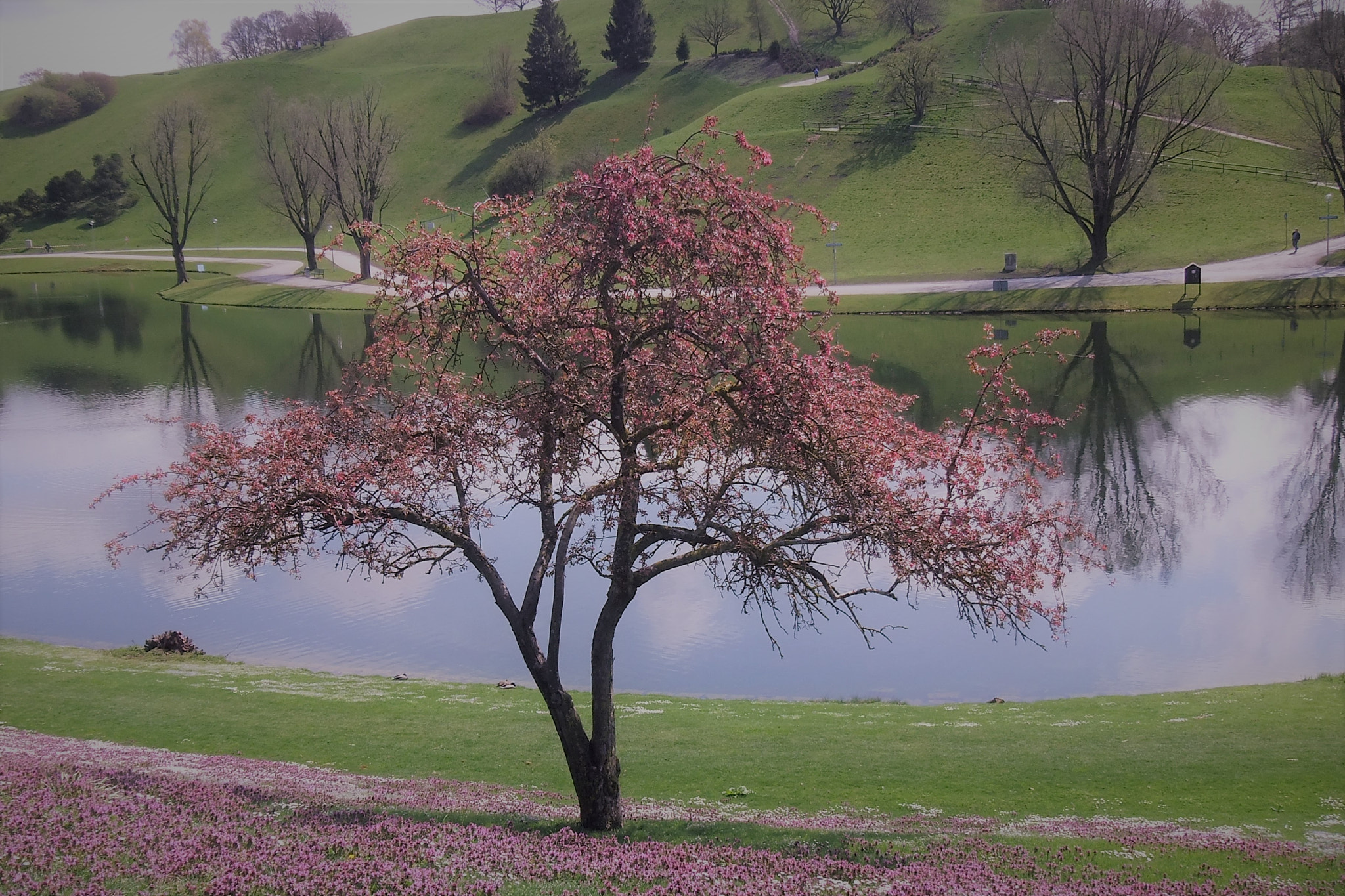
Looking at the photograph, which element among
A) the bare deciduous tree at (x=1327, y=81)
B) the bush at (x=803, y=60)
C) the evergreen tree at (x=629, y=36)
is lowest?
→ the bare deciduous tree at (x=1327, y=81)

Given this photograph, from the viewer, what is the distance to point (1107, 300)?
193 ft

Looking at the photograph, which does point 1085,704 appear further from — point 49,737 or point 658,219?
point 49,737

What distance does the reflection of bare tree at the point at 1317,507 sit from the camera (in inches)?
921

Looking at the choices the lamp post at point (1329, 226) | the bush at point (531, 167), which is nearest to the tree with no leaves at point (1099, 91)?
the lamp post at point (1329, 226)

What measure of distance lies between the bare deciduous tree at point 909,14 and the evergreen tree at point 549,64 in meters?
42.8

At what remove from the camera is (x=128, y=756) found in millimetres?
14008

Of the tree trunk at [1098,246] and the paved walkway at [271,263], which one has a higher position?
the paved walkway at [271,263]

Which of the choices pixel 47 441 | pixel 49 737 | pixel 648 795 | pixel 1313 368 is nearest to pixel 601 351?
pixel 648 795

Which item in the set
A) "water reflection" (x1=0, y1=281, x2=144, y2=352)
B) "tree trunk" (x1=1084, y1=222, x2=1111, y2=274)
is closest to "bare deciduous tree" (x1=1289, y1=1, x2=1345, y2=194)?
"tree trunk" (x1=1084, y1=222, x2=1111, y2=274)

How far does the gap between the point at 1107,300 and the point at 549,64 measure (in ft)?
288

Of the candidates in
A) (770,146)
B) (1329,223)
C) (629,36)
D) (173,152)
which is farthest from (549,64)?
(1329,223)

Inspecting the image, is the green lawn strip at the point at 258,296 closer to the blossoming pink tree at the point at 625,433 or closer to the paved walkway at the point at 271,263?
the paved walkway at the point at 271,263

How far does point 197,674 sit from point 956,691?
14060mm

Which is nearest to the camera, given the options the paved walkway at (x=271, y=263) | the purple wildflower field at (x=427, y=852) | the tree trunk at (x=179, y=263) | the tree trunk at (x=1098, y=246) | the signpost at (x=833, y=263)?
the purple wildflower field at (x=427, y=852)
